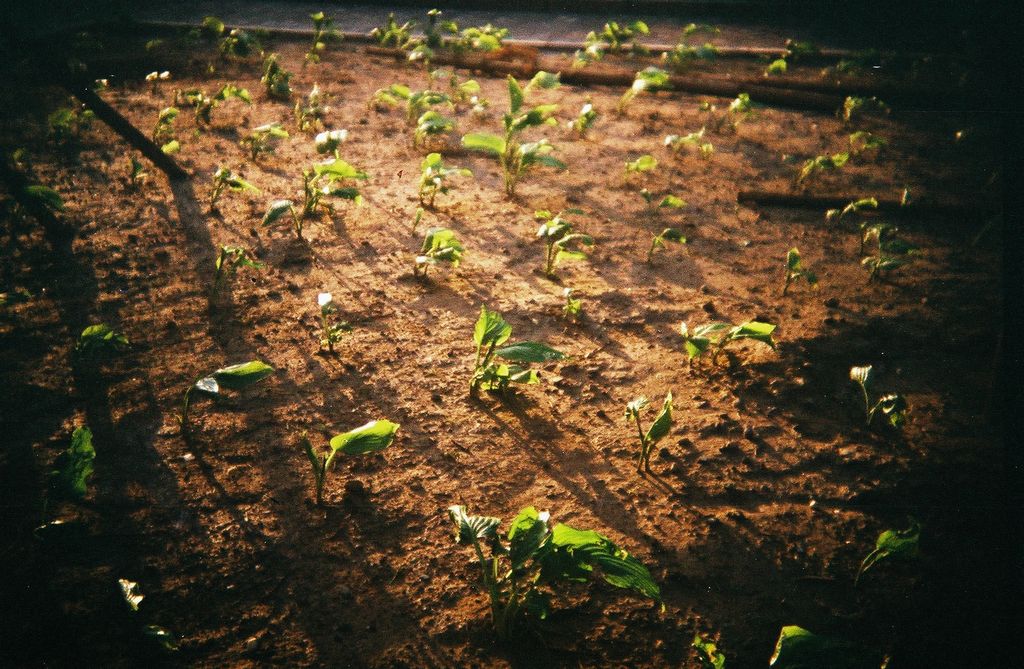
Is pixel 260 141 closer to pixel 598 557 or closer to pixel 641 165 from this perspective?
pixel 641 165

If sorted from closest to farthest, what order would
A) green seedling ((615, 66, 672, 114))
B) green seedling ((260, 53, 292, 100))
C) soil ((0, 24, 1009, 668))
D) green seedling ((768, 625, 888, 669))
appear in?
green seedling ((768, 625, 888, 669)) → soil ((0, 24, 1009, 668)) → green seedling ((615, 66, 672, 114)) → green seedling ((260, 53, 292, 100))

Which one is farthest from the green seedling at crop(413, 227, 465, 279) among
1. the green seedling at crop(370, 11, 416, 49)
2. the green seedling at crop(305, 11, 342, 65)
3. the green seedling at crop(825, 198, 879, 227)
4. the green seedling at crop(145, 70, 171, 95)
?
the green seedling at crop(370, 11, 416, 49)

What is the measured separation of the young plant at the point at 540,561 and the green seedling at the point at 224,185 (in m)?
2.38

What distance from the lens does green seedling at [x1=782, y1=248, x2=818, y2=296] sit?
2.83 m

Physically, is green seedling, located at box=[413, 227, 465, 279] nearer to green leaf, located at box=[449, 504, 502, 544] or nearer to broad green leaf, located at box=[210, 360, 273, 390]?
broad green leaf, located at box=[210, 360, 273, 390]

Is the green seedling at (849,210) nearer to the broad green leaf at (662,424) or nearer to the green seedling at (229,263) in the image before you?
the broad green leaf at (662,424)

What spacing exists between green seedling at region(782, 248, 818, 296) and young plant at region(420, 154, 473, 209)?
6.11 ft

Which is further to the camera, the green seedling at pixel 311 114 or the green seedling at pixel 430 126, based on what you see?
the green seedling at pixel 311 114

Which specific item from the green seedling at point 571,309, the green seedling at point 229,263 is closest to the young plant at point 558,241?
the green seedling at point 571,309

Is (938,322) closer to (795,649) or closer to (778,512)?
(778,512)

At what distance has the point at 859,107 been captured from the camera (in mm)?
5105

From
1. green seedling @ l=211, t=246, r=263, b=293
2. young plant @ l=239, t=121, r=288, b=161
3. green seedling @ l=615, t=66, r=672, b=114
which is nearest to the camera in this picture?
green seedling @ l=211, t=246, r=263, b=293

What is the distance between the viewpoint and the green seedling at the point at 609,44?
583cm

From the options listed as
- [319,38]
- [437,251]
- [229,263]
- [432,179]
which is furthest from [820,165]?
[319,38]
